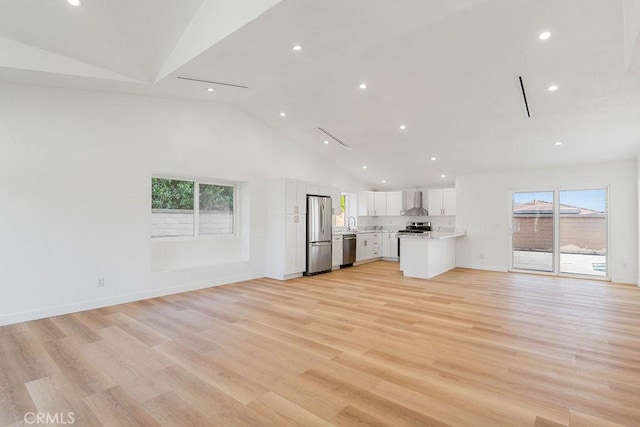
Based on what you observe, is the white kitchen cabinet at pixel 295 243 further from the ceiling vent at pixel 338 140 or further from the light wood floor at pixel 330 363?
the ceiling vent at pixel 338 140

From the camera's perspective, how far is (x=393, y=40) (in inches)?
140

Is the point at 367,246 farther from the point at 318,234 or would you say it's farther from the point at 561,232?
the point at 561,232

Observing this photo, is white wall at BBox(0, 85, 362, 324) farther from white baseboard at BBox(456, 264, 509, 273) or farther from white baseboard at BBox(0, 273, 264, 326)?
white baseboard at BBox(456, 264, 509, 273)

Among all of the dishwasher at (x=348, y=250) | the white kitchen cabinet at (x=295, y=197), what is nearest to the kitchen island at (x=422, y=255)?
the dishwasher at (x=348, y=250)

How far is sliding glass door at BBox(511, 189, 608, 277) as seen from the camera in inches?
261

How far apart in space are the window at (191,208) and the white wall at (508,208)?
583cm

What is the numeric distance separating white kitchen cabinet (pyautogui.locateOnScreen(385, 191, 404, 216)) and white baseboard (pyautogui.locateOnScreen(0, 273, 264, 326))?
5277mm

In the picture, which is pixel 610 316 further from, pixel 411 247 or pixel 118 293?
pixel 118 293

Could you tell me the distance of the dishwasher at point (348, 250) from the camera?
788 centimetres

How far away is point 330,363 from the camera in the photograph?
8.86 feet

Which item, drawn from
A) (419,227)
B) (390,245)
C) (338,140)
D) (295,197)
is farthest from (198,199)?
(419,227)

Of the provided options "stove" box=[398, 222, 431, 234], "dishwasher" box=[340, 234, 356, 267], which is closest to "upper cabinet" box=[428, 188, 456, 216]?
"stove" box=[398, 222, 431, 234]

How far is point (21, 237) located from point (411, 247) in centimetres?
629

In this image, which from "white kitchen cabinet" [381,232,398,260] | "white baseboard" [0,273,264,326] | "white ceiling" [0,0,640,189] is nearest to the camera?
"white ceiling" [0,0,640,189]
